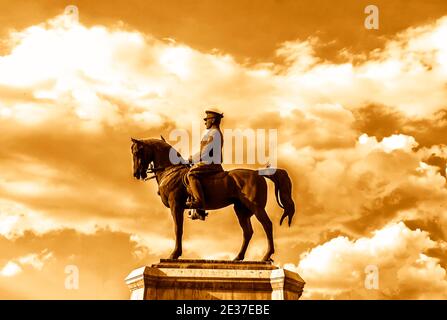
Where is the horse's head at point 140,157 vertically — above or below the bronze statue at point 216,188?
above

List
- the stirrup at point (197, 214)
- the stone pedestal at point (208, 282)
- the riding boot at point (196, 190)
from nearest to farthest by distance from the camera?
the stone pedestal at point (208, 282) → the riding boot at point (196, 190) → the stirrup at point (197, 214)

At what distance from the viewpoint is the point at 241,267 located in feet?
60.2

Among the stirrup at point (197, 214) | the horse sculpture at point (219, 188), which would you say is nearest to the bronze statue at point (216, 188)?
the horse sculpture at point (219, 188)

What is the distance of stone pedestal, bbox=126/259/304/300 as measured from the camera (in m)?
17.8

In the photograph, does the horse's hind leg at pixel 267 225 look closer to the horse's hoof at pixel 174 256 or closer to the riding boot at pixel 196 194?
the riding boot at pixel 196 194

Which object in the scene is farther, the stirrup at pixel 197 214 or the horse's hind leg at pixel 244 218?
the stirrup at pixel 197 214

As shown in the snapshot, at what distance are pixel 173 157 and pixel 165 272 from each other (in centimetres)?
354

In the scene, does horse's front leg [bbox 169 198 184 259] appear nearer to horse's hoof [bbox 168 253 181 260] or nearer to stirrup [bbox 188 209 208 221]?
horse's hoof [bbox 168 253 181 260]

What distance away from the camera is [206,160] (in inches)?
759

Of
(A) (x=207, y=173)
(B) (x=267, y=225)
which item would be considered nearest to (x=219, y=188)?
(A) (x=207, y=173)

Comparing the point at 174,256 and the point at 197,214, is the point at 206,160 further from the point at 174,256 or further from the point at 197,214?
the point at 174,256

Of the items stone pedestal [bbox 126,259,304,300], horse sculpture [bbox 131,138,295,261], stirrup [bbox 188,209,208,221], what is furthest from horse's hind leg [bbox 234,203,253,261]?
stone pedestal [bbox 126,259,304,300]

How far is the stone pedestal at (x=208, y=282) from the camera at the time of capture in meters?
17.8
